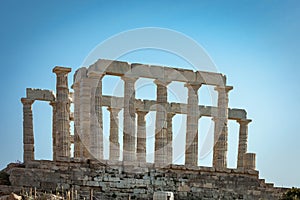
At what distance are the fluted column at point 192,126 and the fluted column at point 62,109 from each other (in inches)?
328

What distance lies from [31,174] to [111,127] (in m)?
16.5

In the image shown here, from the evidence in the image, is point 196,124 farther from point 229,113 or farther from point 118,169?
point 118,169

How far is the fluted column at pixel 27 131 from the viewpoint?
57281 mm

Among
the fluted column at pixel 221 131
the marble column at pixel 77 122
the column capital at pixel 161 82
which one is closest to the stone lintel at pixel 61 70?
the marble column at pixel 77 122

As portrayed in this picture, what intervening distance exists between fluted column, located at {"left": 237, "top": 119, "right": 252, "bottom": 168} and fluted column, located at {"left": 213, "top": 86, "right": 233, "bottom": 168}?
2.76 meters

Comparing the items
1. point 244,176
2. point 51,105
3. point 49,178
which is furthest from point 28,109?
point 244,176

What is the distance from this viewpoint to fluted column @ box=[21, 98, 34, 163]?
188 feet

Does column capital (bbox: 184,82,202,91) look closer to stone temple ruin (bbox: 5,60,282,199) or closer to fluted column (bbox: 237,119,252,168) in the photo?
stone temple ruin (bbox: 5,60,282,199)

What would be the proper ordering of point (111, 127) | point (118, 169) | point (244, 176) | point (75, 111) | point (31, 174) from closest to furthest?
1. point (31, 174)
2. point (118, 169)
3. point (244, 176)
4. point (75, 111)
5. point (111, 127)

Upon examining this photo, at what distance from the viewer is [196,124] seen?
196 feet

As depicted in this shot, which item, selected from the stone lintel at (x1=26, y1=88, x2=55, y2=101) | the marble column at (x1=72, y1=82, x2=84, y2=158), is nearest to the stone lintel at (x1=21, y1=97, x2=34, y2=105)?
the stone lintel at (x1=26, y1=88, x2=55, y2=101)

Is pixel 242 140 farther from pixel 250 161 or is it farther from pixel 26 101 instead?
pixel 26 101

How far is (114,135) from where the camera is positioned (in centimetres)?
6259

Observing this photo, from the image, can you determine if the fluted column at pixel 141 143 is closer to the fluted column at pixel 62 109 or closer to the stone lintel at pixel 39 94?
the fluted column at pixel 62 109
